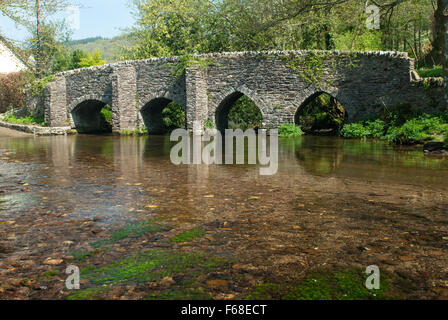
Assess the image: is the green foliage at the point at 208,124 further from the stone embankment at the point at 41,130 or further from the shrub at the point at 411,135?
the shrub at the point at 411,135

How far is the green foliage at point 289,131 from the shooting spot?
57.9 ft

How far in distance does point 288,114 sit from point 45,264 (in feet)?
52.3

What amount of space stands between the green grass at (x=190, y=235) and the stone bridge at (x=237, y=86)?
1396 cm

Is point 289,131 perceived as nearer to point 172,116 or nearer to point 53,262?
point 172,116

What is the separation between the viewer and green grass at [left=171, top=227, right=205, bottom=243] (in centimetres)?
344

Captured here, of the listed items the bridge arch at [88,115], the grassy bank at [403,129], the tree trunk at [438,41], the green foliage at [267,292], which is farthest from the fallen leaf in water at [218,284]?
the bridge arch at [88,115]

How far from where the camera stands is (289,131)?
58.3 feet

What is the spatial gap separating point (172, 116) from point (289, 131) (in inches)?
383

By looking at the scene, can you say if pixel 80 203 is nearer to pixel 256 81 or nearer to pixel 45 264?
pixel 45 264

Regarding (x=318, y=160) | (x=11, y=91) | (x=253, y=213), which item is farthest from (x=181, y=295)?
(x=11, y=91)

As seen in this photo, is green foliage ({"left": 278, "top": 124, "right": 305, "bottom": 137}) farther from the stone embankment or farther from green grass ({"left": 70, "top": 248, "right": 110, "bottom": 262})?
green grass ({"left": 70, "top": 248, "right": 110, "bottom": 262})

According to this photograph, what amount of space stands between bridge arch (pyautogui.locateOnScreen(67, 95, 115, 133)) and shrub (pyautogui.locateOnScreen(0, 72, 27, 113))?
6399 mm

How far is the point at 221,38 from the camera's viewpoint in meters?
25.6

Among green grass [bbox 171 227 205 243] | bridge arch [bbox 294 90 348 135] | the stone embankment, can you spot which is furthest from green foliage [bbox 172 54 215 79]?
green grass [bbox 171 227 205 243]
